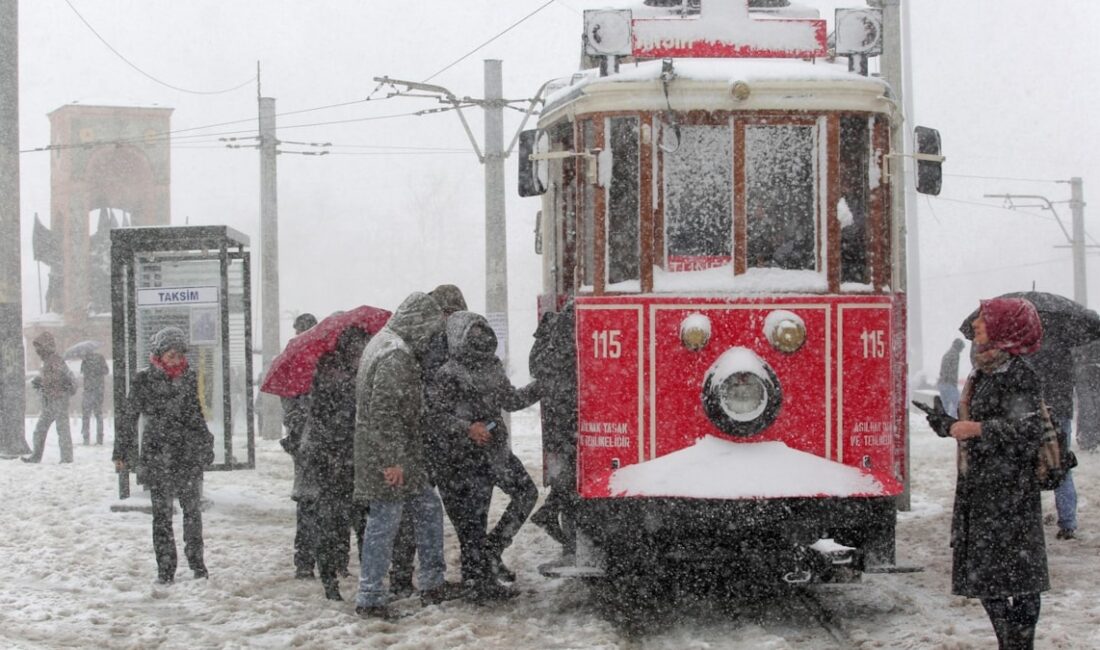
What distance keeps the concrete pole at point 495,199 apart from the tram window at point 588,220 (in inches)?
430

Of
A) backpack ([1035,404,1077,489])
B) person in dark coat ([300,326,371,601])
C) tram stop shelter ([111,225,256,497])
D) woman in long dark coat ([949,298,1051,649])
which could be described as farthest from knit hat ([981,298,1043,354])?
tram stop shelter ([111,225,256,497])

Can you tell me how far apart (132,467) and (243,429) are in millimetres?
17992

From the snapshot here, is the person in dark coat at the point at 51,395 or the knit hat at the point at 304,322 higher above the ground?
the knit hat at the point at 304,322

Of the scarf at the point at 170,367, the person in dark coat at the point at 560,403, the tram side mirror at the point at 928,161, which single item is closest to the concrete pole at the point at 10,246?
the scarf at the point at 170,367

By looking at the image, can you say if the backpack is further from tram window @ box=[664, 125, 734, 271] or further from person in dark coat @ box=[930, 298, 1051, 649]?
tram window @ box=[664, 125, 734, 271]

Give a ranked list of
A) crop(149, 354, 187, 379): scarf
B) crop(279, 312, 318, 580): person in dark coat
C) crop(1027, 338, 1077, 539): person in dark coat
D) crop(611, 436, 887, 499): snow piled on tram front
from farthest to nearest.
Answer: crop(1027, 338, 1077, 539): person in dark coat → crop(149, 354, 187, 379): scarf → crop(279, 312, 318, 580): person in dark coat → crop(611, 436, 887, 499): snow piled on tram front

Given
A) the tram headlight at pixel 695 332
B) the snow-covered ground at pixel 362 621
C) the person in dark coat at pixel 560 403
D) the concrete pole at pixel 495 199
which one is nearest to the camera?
the snow-covered ground at pixel 362 621

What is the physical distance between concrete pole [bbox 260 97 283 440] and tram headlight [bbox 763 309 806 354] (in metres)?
16.1

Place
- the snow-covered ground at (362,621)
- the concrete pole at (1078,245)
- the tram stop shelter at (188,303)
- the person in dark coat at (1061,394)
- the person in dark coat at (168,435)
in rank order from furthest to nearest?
the concrete pole at (1078,245)
the tram stop shelter at (188,303)
the person in dark coat at (1061,394)
the person in dark coat at (168,435)
the snow-covered ground at (362,621)

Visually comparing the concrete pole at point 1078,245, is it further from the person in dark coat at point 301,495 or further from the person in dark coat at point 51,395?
the person in dark coat at point 301,495

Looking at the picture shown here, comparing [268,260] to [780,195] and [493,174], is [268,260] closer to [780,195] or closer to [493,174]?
[493,174]

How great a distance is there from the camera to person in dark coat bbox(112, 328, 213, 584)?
8125mm

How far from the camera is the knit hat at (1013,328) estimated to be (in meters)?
5.20

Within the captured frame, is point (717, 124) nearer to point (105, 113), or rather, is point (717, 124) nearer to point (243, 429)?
point (243, 429)
